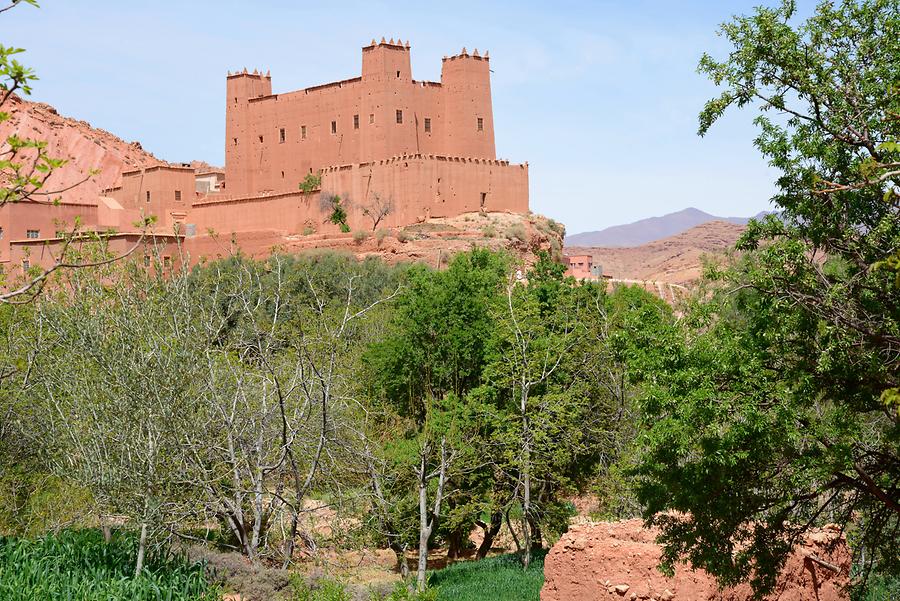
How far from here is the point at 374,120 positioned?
52812mm

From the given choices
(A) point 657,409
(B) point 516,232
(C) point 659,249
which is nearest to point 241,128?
(B) point 516,232

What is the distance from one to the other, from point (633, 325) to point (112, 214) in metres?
46.9

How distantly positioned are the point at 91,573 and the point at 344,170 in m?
41.8

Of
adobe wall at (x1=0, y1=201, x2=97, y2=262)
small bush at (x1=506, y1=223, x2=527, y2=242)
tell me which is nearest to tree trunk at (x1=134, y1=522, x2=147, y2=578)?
adobe wall at (x1=0, y1=201, x2=97, y2=262)

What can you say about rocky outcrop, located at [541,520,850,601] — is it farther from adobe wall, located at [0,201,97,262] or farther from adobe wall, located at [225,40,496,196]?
adobe wall, located at [225,40,496,196]

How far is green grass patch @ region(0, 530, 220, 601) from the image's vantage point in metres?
10.4

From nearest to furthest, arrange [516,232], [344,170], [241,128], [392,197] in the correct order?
[516,232], [392,197], [344,170], [241,128]

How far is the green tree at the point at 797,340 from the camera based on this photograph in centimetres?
941

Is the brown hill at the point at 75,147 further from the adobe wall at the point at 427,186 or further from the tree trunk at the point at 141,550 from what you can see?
the tree trunk at the point at 141,550

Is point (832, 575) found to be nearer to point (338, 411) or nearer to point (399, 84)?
point (338, 411)

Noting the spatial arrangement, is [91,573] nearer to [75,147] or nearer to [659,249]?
[75,147]

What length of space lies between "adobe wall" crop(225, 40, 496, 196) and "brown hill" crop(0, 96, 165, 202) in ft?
59.1

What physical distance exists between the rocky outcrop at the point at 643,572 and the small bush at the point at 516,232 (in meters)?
34.7

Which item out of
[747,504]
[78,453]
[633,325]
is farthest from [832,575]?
[78,453]
